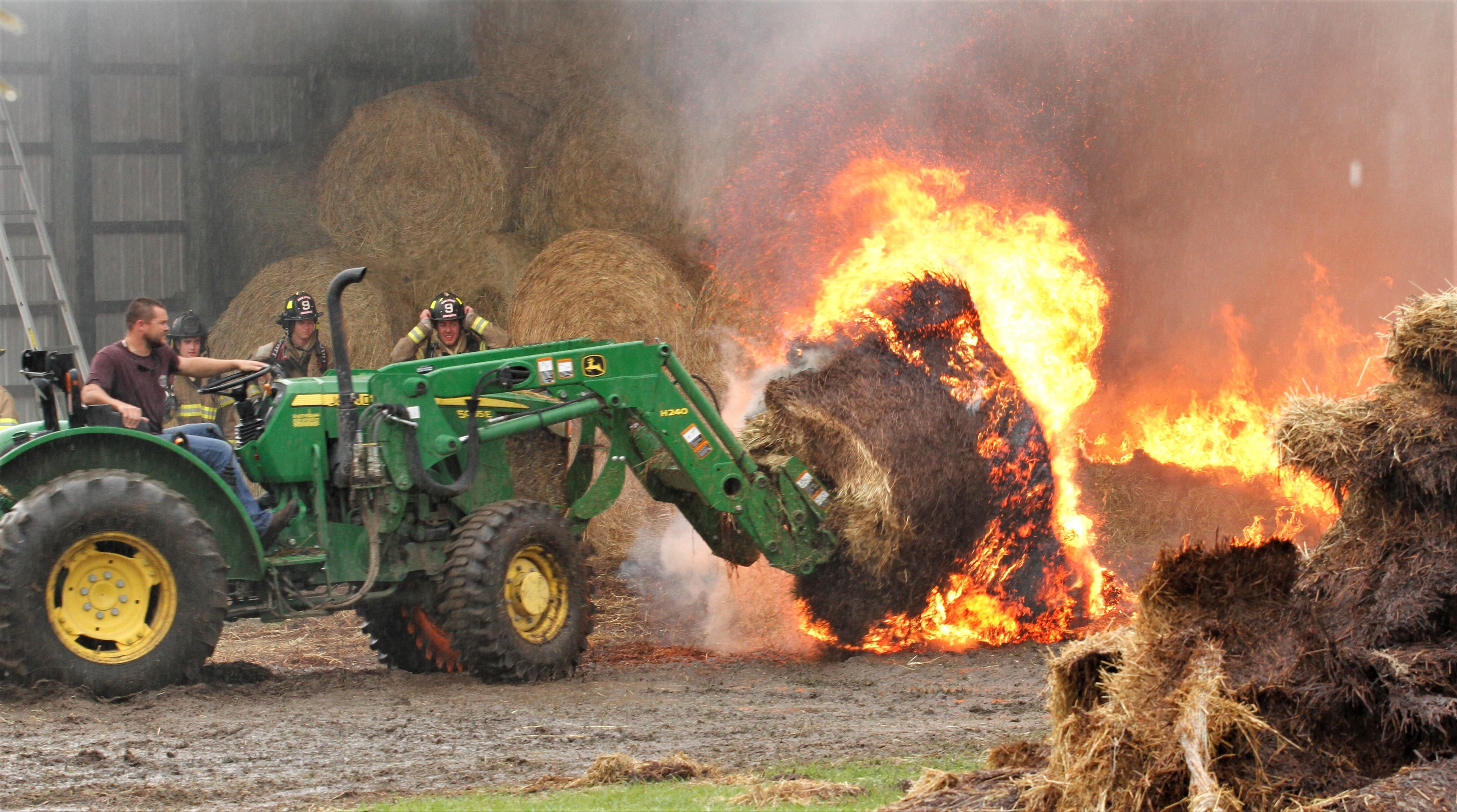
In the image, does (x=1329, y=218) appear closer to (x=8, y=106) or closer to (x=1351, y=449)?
(x=1351, y=449)

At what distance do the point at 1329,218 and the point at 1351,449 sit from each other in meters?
9.18

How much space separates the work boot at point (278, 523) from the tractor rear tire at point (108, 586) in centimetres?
56

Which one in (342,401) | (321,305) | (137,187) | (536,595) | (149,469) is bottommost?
(536,595)

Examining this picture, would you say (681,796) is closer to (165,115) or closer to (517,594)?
(517,594)

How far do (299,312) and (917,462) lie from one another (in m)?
4.91

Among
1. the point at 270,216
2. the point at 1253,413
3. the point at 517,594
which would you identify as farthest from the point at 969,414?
the point at 270,216

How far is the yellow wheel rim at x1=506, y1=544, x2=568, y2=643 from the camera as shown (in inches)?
317

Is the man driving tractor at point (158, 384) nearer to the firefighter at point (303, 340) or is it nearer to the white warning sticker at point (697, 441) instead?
the white warning sticker at point (697, 441)

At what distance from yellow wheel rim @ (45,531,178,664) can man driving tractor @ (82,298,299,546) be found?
2.03 ft

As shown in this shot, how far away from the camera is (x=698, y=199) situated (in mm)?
11773

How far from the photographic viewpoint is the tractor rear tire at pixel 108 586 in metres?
6.85

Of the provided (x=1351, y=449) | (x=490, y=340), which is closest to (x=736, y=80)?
(x=490, y=340)

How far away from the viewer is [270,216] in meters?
13.6

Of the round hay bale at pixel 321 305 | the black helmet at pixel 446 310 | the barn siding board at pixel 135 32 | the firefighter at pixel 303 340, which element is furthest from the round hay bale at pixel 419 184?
the barn siding board at pixel 135 32
